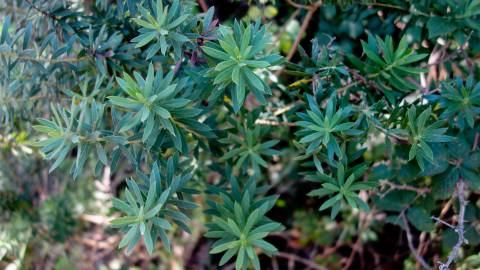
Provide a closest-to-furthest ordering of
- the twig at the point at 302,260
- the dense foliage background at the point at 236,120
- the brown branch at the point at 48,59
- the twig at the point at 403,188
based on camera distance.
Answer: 1. the dense foliage background at the point at 236,120
2. the brown branch at the point at 48,59
3. the twig at the point at 403,188
4. the twig at the point at 302,260

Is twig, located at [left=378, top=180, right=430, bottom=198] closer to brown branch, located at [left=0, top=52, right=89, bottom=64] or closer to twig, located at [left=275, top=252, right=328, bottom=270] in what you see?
twig, located at [left=275, top=252, right=328, bottom=270]

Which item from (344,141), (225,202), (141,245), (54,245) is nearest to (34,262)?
(54,245)

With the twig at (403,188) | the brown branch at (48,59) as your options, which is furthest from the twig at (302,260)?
the brown branch at (48,59)

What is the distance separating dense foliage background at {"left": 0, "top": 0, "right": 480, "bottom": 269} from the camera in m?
1.29

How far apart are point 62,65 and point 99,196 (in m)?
1.04

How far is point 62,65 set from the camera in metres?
1.68

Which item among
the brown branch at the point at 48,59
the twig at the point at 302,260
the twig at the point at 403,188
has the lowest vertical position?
the twig at the point at 302,260

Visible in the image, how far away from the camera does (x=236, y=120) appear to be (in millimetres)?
1690

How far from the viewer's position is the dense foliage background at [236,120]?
129 centimetres

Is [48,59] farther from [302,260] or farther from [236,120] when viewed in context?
[302,260]

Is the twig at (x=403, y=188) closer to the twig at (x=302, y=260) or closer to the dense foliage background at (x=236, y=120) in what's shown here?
the dense foliage background at (x=236, y=120)

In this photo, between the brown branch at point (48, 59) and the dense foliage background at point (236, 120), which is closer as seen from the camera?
the dense foliage background at point (236, 120)

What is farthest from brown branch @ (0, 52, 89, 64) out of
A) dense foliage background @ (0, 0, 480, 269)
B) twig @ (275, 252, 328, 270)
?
twig @ (275, 252, 328, 270)

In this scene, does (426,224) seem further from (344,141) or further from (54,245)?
(54,245)
